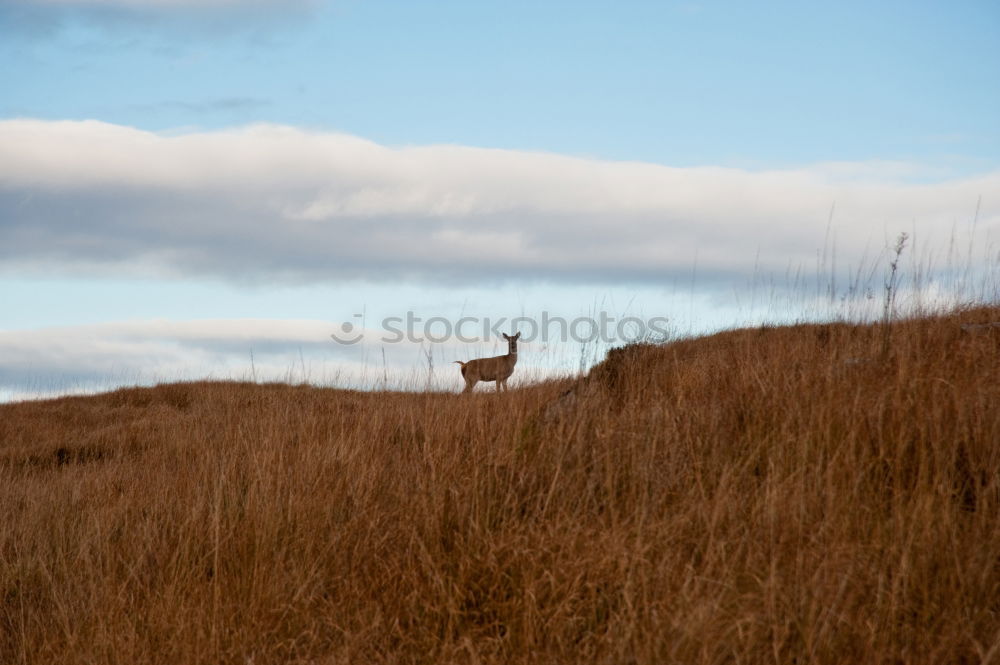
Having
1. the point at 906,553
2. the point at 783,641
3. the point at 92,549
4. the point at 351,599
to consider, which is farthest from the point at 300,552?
the point at 906,553

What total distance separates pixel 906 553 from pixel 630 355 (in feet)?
15.8

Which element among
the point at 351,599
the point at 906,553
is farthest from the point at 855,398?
the point at 351,599

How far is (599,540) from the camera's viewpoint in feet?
12.0

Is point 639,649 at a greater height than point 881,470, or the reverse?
point 881,470

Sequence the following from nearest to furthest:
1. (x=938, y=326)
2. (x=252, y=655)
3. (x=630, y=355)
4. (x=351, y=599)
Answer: (x=252, y=655)
(x=351, y=599)
(x=938, y=326)
(x=630, y=355)

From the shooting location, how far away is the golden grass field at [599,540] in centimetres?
321

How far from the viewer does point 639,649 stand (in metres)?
3.00

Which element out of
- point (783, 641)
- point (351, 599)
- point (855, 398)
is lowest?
point (351, 599)

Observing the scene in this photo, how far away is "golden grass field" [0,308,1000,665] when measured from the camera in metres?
3.21

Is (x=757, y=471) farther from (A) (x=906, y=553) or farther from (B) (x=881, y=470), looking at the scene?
(A) (x=906, y=553)

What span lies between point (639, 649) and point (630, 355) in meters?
5.15

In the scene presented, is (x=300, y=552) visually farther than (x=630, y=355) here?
No

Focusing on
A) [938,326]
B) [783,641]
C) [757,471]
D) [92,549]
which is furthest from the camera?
[938,326]

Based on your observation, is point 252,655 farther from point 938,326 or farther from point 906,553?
point 938,326
